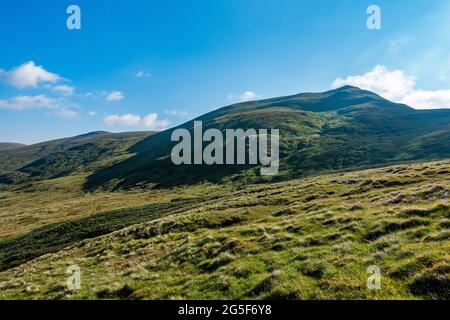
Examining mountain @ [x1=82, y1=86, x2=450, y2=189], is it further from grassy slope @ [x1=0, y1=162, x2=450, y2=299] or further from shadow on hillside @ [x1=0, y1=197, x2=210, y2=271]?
grassy slope @ [x1=0, y1=162, x2=450, y2=299]

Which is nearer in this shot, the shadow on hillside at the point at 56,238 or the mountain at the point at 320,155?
the shadow on hillside at the point at 56,238

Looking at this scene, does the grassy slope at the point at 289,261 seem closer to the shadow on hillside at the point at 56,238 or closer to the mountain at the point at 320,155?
the shadow on hillside at the point at 56,238

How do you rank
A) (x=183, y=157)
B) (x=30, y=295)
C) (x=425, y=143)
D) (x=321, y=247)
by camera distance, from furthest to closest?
(x=183, y=157) → (x=425, y=143) → (x=30, y=295) → (x=321, y=247)

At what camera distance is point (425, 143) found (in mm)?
140750

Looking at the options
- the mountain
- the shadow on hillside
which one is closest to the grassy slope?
the shadow on hillside

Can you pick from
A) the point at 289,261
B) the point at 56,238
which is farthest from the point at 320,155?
the point at 289,261

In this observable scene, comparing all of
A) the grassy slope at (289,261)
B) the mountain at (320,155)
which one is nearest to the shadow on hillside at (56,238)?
the grassy slope at (289,261)

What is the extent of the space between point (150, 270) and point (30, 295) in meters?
7.05

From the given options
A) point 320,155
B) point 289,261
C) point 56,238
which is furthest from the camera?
point 320,155

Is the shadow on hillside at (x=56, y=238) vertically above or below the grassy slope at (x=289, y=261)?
below

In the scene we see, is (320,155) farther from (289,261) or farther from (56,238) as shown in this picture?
(289,261)

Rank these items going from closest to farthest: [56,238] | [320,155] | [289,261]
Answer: [289,261], [56,238], [320,155]

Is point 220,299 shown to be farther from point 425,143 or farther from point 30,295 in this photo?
point 425,143
